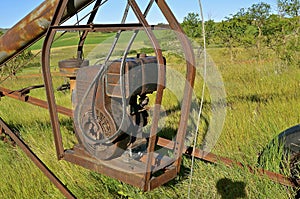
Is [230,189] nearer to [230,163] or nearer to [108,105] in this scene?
[230,163]

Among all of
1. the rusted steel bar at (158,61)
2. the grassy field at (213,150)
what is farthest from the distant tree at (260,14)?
the rusted steel bar at (158,61)

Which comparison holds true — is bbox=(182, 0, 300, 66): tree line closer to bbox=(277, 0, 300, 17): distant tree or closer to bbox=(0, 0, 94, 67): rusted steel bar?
bbox=(277, 0, 300, 17): distant tree

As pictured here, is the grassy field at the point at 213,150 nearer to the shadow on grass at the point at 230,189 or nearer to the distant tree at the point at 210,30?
the shadow on grass at the point at 230,189

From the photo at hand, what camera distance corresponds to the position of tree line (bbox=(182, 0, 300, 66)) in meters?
8.32

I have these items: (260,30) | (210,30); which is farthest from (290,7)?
(210,30)

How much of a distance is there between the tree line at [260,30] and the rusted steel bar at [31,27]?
19.5 feet

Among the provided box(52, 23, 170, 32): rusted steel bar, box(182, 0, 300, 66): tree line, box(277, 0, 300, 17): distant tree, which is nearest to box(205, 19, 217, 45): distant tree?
box(182, 0, 300, 66): tree line

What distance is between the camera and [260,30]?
1199cm

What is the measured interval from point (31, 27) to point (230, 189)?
1.81m

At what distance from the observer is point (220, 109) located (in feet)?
12.9

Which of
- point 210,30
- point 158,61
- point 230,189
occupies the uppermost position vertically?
point 210,30

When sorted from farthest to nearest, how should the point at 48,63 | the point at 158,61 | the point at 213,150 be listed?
the point at 213,150, the point at 48,63, the point at 158,61

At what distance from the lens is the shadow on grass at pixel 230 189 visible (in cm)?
245

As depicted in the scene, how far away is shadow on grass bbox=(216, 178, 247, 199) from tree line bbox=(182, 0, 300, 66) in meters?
5.21
